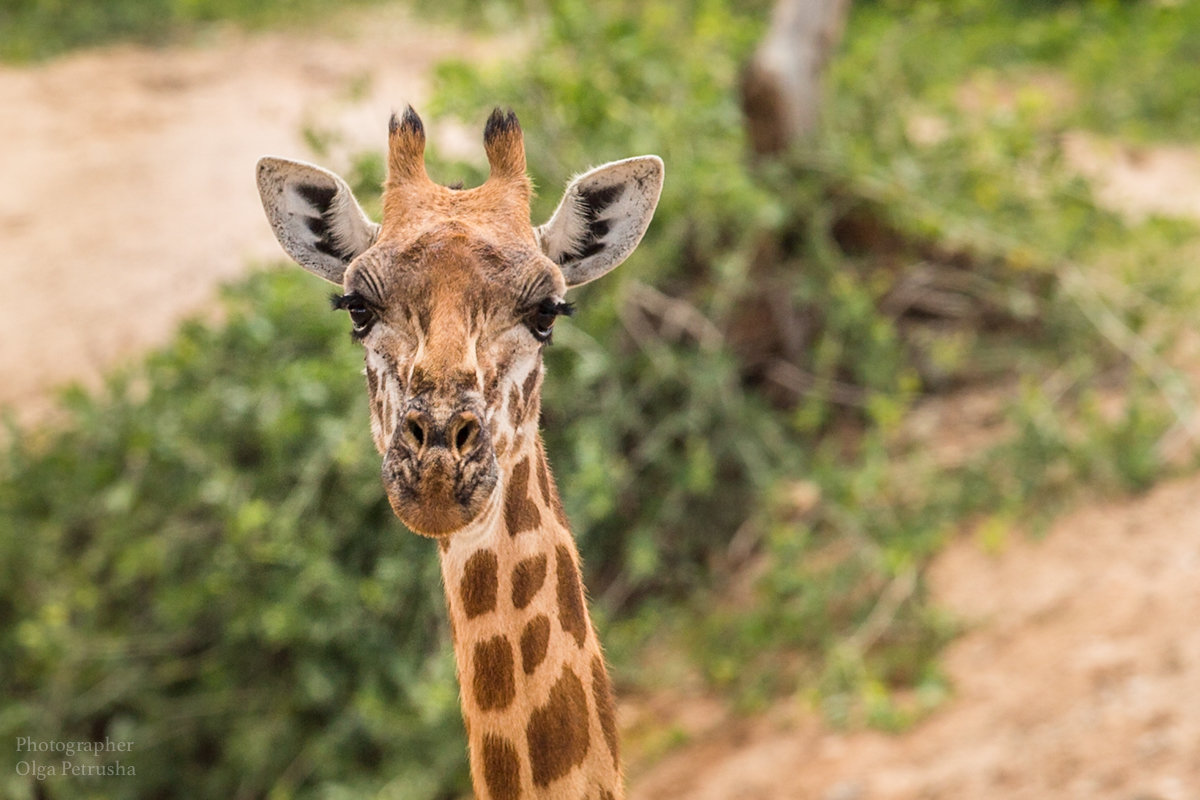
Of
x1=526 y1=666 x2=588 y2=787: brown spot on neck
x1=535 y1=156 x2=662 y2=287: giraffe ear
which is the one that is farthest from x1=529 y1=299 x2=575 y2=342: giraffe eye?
x1=526 y1=666 x2=588 y2=787: brown spot on neck

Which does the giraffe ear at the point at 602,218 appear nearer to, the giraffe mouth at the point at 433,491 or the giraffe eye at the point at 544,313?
the giraffe eye at the point at 544,313

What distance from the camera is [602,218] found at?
3092 mm

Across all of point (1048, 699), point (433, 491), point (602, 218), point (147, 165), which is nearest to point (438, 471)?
point (433, 491)

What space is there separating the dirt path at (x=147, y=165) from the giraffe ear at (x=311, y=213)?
4.03 meters

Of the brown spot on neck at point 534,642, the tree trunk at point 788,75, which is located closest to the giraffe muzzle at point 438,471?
the brown spot on neck at point 534,642

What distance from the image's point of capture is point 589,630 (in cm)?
301

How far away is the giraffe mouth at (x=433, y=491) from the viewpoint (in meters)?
2.46

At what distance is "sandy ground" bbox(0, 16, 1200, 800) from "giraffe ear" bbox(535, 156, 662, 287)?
112 inches

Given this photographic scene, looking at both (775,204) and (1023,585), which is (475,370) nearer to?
(1023,585)

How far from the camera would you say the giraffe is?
273cm

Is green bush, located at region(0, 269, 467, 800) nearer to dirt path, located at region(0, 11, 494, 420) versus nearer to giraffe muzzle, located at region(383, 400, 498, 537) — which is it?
dirt path, located at region(0, 11, 494, 420)

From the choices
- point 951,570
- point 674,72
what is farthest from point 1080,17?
point 951,570

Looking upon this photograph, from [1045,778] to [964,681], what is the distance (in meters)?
0.82

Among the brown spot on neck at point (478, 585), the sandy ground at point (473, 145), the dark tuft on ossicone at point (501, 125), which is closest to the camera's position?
the brown spot on neck at point (478, 585)
